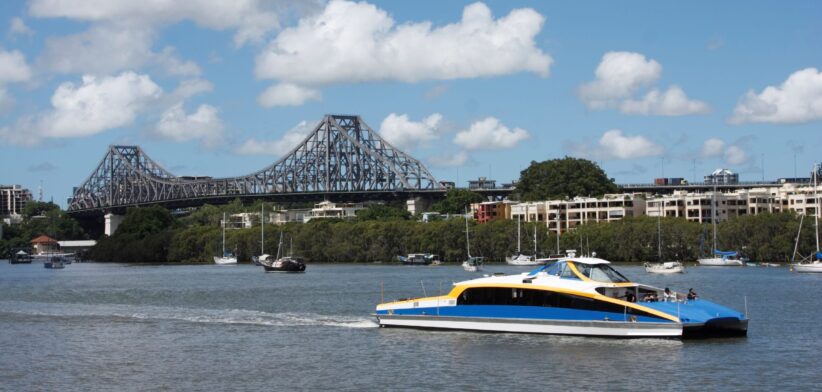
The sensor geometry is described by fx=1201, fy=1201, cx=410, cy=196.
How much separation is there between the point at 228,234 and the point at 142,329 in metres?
133

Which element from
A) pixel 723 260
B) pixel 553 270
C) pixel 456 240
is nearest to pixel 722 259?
pixel 723 260

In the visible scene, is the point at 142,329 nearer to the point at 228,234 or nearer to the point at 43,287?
the point at 43,287

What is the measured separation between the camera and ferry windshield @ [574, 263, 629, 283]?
141 ft

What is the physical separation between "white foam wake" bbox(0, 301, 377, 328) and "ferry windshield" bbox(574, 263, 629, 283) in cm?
988

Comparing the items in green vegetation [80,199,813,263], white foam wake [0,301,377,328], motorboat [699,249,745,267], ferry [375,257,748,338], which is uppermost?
green vegetation [80,199,813,263]

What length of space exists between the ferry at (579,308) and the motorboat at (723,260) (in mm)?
80145

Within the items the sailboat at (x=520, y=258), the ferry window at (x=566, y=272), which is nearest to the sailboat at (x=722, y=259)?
the sailboat at (x=520, y=258)

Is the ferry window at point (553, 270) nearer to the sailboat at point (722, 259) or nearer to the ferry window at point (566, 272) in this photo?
the ferry window at point (566, 272)

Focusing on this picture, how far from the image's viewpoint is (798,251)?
126312 mm

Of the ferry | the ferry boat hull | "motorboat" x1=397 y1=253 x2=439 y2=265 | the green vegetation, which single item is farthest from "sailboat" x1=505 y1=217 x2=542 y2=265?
the ferry

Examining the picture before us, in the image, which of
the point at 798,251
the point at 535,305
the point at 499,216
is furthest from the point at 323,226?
the point at 535,305

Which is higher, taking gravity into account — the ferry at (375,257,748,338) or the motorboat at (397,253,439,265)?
the motorboat at (397,253,439,265)

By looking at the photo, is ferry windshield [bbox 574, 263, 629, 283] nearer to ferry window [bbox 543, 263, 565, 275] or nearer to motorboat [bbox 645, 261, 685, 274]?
ferry window [bbox 543, 263, 565, 275]

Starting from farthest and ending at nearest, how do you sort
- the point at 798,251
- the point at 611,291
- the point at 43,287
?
the point at 798,251, the point at 43,287, the point at 611,291
